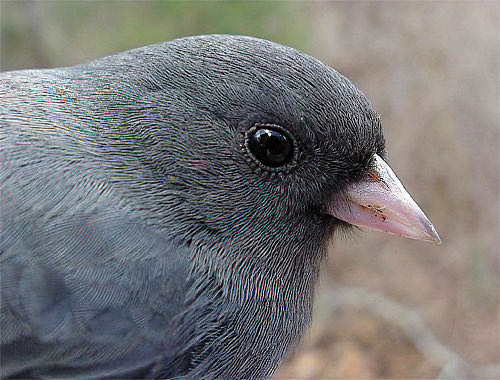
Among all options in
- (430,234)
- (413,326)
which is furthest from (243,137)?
(413,326)

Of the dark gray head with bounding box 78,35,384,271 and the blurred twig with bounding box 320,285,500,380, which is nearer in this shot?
the dark gray head with bounding box 78,35,384,271

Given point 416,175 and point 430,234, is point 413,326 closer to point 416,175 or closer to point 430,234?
point 416,175

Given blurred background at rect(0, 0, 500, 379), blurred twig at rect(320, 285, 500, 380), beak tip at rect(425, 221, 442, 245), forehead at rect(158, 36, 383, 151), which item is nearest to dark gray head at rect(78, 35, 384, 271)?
forehead at rect(158, 36, 383, 151)

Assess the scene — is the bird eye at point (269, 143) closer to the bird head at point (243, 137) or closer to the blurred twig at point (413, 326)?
the bird head at point (243, 137)

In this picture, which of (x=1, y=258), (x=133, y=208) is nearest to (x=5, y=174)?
(x=1, y=258)

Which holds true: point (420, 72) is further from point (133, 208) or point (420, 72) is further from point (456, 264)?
point (133, 208)

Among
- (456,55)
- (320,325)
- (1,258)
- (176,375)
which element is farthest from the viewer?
(320,325)

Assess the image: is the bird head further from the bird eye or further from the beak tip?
the beak tip
